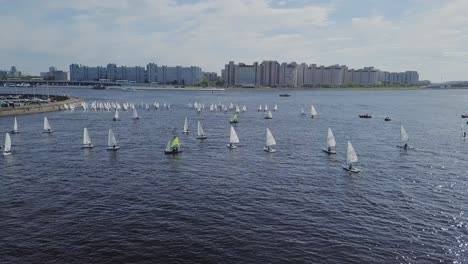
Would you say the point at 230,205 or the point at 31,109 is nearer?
the point at 230,205

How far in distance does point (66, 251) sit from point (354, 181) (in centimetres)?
3910

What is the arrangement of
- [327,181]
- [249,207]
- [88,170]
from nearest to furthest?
[249,207], [327,181], [88,170]

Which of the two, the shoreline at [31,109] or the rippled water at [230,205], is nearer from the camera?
the rippled water at [230,205]

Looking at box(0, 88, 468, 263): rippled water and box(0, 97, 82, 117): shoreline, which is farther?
box(0, 97, 82, 117): shoreline

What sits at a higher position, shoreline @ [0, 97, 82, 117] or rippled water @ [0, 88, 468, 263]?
shoreline @ [0, 97, 82, 117]

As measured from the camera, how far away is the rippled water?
36344 mm

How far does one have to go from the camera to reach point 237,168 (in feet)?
219

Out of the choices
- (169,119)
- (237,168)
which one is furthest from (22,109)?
(237,168)

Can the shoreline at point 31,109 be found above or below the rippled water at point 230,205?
above

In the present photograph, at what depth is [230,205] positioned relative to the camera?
4788 cm

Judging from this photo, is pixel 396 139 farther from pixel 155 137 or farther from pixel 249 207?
pixel 249 207

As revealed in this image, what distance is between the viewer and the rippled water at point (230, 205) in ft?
119

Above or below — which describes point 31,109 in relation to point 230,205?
above

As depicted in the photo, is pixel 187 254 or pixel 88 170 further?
pixel 88 170
